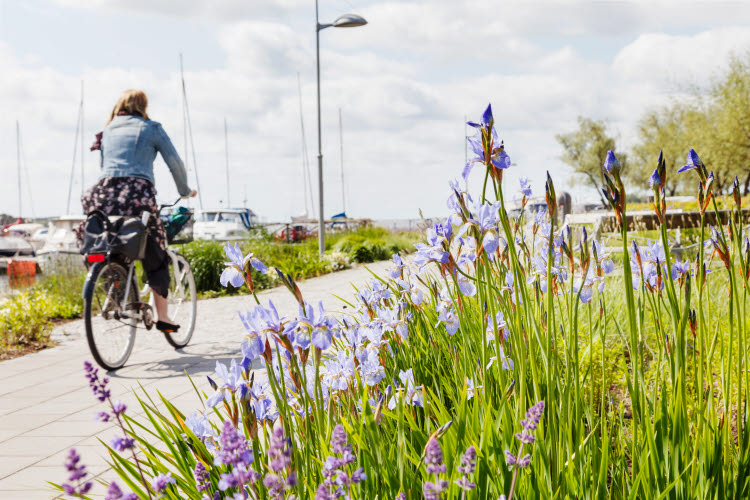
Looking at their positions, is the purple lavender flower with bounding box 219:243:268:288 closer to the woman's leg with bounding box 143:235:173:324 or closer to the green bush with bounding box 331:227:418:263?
the woman's leg with bounding box 143:235:173:324

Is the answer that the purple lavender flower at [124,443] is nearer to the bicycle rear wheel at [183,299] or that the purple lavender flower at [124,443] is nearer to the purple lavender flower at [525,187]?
the purple lavender flower at [525,187]

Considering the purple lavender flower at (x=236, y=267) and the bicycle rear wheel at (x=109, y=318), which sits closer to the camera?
the purple lavender flower at (x=236, y=267)

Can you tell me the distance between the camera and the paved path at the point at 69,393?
3.00m

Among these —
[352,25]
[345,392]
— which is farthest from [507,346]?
[352,25]

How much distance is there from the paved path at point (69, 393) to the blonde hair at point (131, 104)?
7.14ft

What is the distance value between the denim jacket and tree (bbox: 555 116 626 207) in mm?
51150

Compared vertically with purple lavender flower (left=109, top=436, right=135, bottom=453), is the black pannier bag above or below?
above

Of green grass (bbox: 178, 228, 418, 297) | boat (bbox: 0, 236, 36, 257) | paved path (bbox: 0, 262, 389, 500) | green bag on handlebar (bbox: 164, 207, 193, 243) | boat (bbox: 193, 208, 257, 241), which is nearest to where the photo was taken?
→ paved path (bbox: 0, 262, 389, 500)

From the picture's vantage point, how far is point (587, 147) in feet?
178

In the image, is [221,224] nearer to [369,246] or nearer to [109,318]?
[369,246]

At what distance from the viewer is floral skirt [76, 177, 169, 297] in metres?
5.05

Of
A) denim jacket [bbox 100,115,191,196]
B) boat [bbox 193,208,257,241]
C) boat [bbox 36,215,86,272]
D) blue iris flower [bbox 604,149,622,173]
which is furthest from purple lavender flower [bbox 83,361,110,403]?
boat [bbox 193,208,257,241]

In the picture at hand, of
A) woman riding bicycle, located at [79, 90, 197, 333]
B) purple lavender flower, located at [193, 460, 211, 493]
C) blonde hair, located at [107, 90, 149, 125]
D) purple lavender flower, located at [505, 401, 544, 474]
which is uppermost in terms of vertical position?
blonde hair, located at [107, 90, 149, 125]

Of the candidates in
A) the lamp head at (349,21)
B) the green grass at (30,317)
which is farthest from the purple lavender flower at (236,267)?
the lamp head at (349,21)
